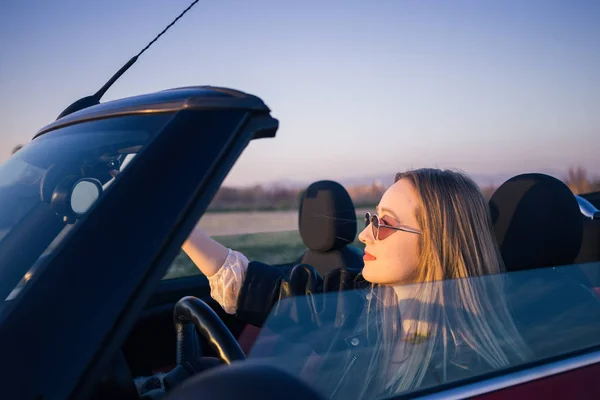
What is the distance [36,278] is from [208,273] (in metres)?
1.32

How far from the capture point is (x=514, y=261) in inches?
79.4

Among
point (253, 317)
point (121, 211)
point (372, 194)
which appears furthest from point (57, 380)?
point (253, 317)

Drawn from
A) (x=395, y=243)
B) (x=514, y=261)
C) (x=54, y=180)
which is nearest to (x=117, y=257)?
(x=54, y=180)

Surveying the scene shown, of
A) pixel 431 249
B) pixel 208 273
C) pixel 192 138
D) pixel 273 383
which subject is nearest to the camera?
pixel 273 383

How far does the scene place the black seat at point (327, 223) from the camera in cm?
251

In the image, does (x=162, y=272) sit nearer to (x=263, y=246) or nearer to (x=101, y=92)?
(x=101, y=92)

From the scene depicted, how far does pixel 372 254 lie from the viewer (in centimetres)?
200

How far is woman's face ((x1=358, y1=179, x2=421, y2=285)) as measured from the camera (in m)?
1.96

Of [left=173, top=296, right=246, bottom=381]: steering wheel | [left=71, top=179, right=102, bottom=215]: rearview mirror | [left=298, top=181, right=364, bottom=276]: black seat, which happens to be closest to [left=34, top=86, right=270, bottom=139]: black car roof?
[left=71, top=179, right=102, bottom=215]: rearview mirror

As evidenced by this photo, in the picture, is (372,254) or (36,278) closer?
(36,278)

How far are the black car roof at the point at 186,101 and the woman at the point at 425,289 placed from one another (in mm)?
427

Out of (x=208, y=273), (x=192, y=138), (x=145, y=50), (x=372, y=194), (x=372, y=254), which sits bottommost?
(x=208, y=273)

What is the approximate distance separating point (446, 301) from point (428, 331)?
0.13 metres

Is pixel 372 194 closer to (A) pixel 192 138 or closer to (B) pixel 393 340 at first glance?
(B) pixel 393 340
